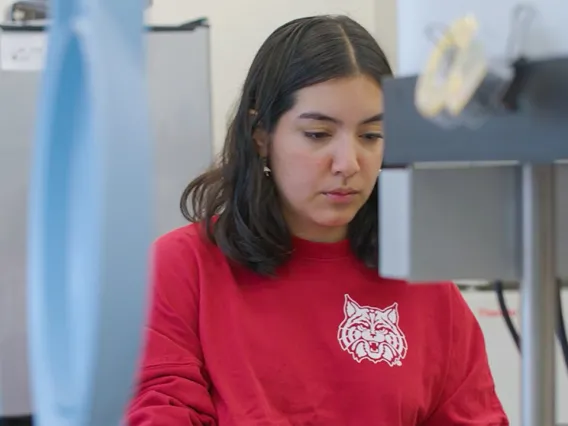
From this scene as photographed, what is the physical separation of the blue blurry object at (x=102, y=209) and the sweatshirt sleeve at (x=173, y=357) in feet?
1.75

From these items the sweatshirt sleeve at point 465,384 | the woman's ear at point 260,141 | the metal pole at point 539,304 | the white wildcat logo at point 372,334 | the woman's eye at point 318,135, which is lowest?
the sweatshirt sleeve at point 465,384

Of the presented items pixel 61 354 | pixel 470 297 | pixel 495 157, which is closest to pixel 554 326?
pixel 495 157

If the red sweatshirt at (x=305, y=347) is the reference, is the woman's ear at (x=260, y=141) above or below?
above

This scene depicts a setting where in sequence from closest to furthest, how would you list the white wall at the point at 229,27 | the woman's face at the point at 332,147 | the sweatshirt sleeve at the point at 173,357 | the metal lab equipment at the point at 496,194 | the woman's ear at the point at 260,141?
the metal lab equipment at the point at 496,194, the sweatshirt sleeve at the point at 173,357, the woman's face at the point at 332,147, the woman's ear at the point at 260,141, the white wall at the point at 229,27

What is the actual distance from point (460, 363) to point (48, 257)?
0.81m

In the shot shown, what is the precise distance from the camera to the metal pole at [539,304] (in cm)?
48

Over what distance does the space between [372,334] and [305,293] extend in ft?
0.33

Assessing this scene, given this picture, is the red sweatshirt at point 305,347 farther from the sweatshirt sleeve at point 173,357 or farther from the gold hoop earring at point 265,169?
the gold hoop earring at point 265,169

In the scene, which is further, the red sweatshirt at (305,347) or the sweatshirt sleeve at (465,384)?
the sweatshirt sleeve at (465,384)

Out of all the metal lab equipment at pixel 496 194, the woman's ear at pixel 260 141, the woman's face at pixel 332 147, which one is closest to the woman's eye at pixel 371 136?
the woman's face at pixel 332 147

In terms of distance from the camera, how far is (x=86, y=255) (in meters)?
0.31

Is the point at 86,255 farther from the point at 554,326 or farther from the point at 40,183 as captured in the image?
the point at 554,326

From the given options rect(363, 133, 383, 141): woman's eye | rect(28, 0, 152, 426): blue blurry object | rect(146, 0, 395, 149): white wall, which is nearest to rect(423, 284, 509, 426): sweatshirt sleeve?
rect(363, 133, 383, 141): woman's eye

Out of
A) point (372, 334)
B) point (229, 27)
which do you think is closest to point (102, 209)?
point (372, 334)
